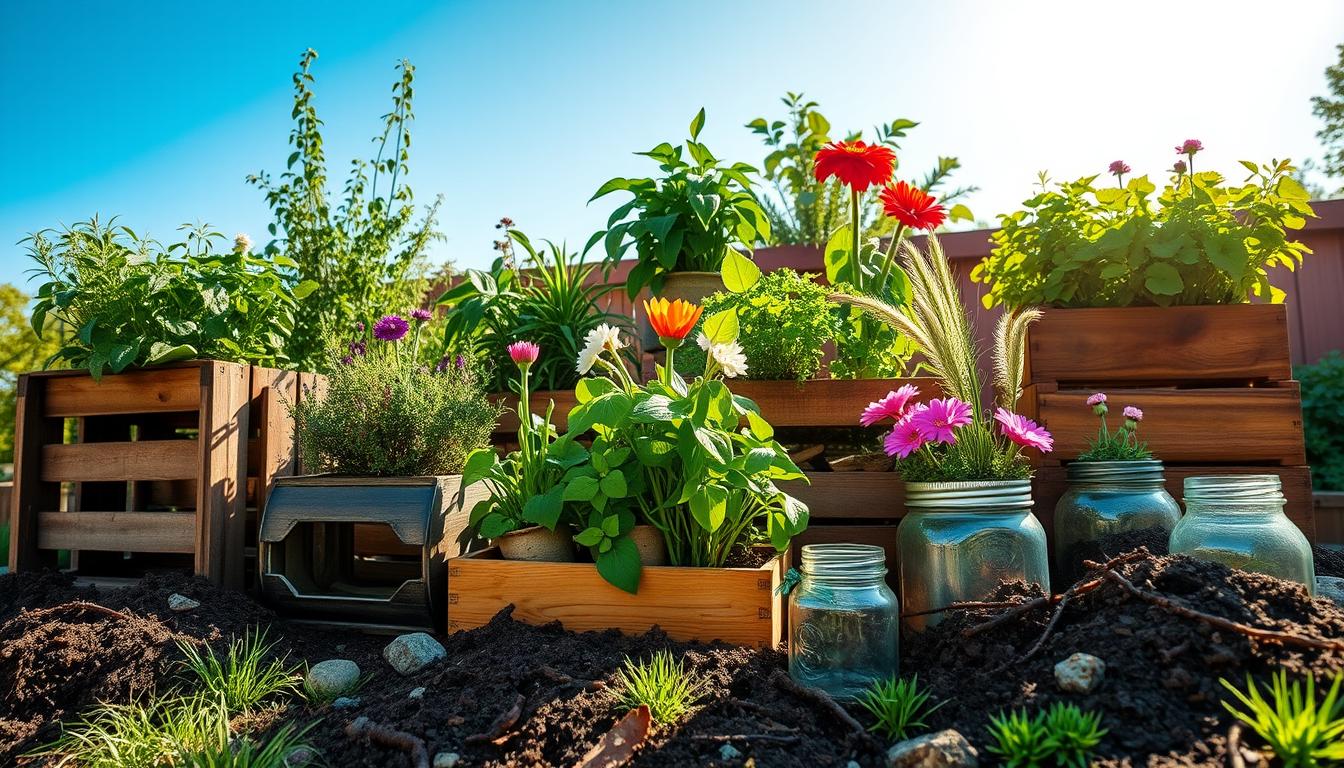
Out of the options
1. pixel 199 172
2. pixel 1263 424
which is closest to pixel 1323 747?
pixel 1263 424

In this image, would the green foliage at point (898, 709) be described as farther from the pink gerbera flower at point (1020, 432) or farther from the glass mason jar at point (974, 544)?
the pink gerbera flower at point (1020, 432)

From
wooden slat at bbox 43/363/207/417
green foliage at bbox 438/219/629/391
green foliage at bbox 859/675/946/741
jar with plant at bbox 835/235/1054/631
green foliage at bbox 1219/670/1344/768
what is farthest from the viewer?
green foliage at bbox 438/219/629/391

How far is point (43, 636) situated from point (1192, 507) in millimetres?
2554

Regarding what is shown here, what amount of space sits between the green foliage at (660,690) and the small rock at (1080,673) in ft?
1.95

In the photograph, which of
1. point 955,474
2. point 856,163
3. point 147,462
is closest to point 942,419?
point 955,474

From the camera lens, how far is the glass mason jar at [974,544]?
1.68 m

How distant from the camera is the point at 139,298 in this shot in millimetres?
2295

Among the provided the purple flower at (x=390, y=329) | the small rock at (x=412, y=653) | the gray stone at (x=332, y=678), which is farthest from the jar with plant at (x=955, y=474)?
the purple flower at (x=390, y=329)

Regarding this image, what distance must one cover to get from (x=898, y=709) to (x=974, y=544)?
0.54 m

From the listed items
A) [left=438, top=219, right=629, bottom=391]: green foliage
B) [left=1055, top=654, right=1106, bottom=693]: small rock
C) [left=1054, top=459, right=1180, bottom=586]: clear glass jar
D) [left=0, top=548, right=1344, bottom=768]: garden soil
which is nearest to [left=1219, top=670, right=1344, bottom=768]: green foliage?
[left=0, top=548, right=1344, bottom=768]: garden soil

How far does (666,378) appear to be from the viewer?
6.14 ft

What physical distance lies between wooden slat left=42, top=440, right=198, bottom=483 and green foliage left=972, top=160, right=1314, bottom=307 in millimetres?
2614

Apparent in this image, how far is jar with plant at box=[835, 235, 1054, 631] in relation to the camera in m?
1.69

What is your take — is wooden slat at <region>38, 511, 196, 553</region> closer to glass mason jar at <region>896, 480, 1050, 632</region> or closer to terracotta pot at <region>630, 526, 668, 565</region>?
terracotta pot at <region>630, 526, 668, 565</region>
